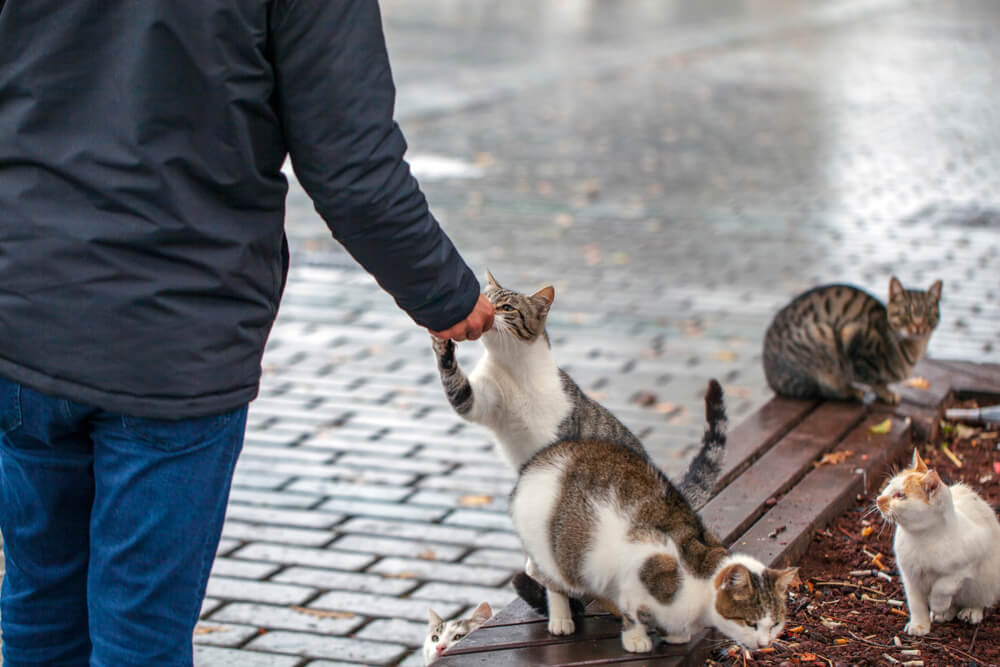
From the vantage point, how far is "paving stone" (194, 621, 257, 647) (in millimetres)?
4238

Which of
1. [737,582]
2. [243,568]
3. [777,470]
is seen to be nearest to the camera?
[737,582]

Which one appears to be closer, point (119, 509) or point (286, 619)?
point (119, 509)

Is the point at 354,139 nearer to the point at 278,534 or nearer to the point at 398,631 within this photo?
the point at 398,631

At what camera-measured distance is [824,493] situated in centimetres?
443

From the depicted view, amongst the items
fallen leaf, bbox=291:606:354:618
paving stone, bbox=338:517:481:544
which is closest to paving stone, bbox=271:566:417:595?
fallen leaf, bbox=291:606:354:618

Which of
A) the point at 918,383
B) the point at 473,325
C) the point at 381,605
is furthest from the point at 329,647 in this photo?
the point at 918,383

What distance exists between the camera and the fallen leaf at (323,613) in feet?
14.6

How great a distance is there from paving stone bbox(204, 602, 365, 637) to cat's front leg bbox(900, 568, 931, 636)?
176cm

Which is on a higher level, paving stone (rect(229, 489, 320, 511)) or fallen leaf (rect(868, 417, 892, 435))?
fallen leaf (rect(868, 417, 892, 435))

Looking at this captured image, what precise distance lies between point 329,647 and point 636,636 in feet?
4.36

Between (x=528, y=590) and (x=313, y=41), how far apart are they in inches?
65.6

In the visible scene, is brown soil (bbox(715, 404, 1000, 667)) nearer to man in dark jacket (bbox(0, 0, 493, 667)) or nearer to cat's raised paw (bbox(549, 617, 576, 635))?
cat's raised paw (bbox(549, 617, 576, 635))

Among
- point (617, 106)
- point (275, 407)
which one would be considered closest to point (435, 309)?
point (275, 407)

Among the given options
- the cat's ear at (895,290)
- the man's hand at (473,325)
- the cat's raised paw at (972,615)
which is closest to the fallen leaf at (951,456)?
the cat's ear at (895,290)
